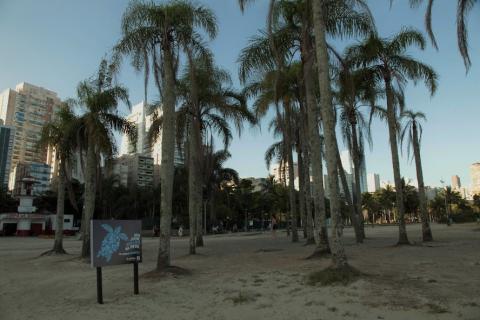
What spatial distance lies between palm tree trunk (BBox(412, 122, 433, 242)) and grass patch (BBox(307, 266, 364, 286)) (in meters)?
13.3

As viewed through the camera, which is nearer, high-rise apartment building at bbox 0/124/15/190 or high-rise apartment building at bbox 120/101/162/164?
high-rise apartment building at bbox 120/101/162/164

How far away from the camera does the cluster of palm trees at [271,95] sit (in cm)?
1242

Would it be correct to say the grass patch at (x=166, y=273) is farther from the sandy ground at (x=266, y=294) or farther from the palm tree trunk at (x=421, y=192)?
the palm tree trunk at (x=421, y=192)

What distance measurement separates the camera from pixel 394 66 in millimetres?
19328

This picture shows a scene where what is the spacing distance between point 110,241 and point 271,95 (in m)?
12.4

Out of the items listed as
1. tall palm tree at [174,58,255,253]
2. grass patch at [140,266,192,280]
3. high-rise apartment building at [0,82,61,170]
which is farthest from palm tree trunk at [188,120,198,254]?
high-rise apartment building at [0,82,61,170]

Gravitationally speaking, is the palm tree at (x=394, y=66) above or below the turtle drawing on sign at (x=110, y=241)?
above

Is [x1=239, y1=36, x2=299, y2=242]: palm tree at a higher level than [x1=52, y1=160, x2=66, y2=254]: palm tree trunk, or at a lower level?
higher

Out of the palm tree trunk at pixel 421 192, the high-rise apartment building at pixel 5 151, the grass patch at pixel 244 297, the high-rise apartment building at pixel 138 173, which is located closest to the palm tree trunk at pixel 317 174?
the grass patch at pixel 244 297

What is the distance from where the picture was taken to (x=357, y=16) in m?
15.1

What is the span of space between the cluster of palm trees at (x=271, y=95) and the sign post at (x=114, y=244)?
8.68 feet

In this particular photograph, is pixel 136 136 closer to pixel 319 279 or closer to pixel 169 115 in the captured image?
pixel 169 115

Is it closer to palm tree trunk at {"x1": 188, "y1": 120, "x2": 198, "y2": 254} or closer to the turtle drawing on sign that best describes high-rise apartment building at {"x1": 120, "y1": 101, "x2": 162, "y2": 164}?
palm tree trunk at {"x1": 188, "y1": 120, "x2": 198, "y2": 254}

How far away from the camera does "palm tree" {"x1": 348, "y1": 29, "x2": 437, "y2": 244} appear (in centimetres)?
1866
